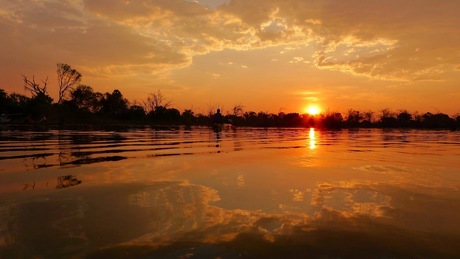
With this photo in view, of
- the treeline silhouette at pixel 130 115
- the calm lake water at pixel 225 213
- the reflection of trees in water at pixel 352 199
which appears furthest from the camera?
the treeline silhouette at pixel 130 115

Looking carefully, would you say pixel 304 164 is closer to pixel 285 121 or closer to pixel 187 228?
pixel 187 228

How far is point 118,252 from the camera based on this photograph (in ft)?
6.34

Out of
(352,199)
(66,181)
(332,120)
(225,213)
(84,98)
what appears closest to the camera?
(225,213)

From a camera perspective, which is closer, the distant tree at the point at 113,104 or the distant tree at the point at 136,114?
the distant tree at the point at 136,114

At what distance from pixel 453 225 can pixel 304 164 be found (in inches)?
140

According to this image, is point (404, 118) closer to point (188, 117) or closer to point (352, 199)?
point (188, 117)

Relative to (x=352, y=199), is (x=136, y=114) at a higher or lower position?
higher

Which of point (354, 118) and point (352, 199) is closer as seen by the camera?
point (352, 199)

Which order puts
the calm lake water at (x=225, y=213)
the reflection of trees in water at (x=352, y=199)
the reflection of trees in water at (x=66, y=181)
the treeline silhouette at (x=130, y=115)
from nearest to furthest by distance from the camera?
the calm lake water at (x=225, y=213) → the reflection of trees in water at (x=352, y=199) → the reflection of trees in water at (x=66, y=181) → the treeline silhouette at (x=130, y=115)

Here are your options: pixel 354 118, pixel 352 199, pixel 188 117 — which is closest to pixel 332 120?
pixel 354 118

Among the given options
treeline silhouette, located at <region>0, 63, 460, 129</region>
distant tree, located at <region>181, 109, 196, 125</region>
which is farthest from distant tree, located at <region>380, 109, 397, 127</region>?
distant tree, located at <region>181, 109, 196, 125</region>

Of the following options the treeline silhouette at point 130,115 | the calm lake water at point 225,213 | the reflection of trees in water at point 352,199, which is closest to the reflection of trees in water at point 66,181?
the calm lake water at point 225,213

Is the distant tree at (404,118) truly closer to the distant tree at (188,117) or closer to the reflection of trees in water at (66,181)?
the distant tree at (188,117)

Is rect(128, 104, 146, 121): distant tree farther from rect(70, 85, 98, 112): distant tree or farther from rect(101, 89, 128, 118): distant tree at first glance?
rect(70, 85, 98, 112): distant tree
